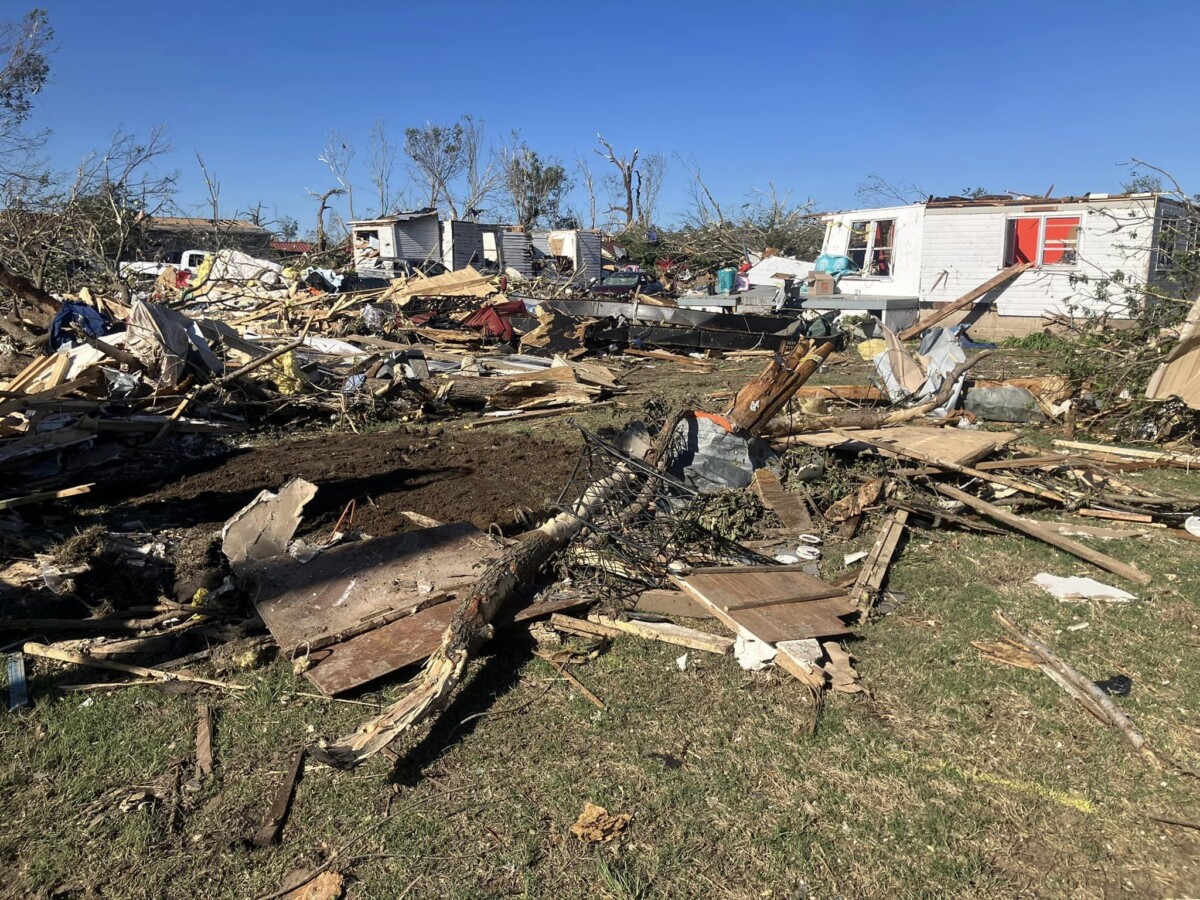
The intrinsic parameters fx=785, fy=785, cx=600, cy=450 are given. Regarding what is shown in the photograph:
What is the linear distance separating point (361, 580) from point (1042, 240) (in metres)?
18.4

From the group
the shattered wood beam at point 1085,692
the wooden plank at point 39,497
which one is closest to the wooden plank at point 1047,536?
the shattered wood beam at point 1085,692

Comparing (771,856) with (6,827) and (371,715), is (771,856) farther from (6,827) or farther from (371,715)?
(6,827)

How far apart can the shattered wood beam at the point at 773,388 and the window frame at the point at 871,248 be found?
14.9 meters

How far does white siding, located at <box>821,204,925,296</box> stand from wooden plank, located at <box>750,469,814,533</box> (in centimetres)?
1508

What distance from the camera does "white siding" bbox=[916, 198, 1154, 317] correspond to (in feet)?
55.9

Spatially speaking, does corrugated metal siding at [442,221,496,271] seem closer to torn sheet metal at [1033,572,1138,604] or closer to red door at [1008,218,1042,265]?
red door at [1008,218,1042,265]

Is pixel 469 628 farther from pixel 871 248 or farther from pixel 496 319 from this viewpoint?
pixel 871 248

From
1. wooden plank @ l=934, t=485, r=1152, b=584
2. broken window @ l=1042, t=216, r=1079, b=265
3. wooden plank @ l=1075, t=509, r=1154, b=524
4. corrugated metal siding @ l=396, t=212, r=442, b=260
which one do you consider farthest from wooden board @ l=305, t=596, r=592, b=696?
corrugated metal siding @ l=396, t=212, r=442, b=260

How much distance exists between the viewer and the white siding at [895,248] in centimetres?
1919

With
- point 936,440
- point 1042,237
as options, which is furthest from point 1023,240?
point 936,440

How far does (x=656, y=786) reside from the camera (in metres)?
3.15

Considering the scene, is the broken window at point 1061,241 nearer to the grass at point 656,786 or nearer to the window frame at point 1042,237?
the window frame at point 1042,237

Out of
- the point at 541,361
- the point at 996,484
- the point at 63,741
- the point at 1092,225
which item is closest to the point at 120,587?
the point at 63,741

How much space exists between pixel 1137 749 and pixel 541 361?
35.6ft
